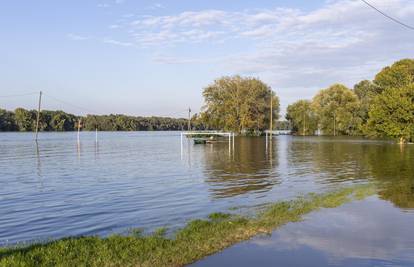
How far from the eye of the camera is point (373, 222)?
41.3 feet

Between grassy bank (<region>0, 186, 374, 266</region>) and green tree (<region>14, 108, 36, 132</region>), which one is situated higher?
green tree (<region>14, 108, 36, 132</region>)

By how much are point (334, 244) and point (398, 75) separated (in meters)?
86.5

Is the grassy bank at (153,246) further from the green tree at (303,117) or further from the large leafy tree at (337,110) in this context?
the green tree at (303,117)

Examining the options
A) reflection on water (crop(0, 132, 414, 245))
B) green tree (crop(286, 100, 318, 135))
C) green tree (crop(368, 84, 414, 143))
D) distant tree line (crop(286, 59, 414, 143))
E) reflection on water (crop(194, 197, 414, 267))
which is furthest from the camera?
green tree (crop(286, 100, 318, 135))

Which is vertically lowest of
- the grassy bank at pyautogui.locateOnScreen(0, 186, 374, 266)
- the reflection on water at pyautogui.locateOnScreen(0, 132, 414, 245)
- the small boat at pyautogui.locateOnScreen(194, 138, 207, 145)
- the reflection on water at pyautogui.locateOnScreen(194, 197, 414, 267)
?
the reflection on water at pyautogui.locateOnScreen(0, 132, 414, 245)

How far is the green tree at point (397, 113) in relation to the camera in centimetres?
6900

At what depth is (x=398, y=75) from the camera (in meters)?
87.6

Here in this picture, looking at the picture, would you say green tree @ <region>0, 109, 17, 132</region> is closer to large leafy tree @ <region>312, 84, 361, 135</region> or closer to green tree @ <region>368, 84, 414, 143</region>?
large leafy tree @ <region>312, 84, 361, 135</region>

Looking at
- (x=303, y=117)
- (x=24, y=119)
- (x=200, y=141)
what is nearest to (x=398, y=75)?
(x=200, y=141)

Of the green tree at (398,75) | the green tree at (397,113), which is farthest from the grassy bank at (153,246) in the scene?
the green tree at (398,75)

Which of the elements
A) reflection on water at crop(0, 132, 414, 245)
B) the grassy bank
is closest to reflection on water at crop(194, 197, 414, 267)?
the grassy bank

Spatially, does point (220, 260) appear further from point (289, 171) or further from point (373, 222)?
point (289, 171)

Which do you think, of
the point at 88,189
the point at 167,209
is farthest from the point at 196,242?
the point at 88,189

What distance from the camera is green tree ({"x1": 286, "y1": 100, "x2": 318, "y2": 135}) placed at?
142 m
